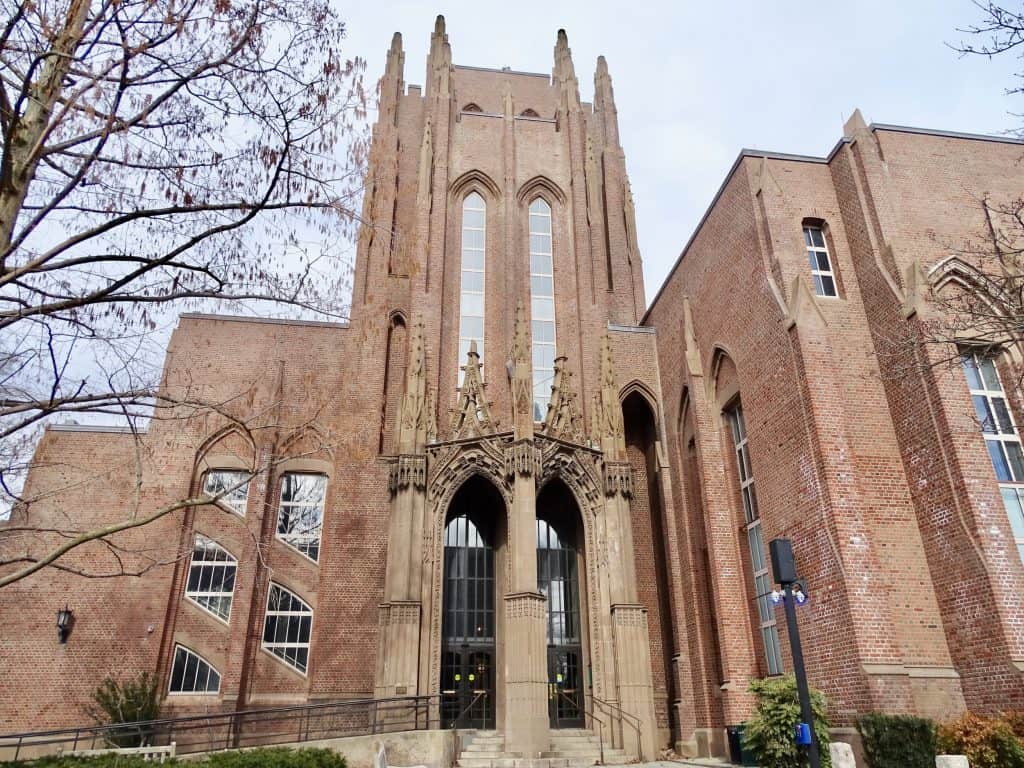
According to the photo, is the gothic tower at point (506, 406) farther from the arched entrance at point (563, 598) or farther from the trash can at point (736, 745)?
the trash can at point (736, 745)

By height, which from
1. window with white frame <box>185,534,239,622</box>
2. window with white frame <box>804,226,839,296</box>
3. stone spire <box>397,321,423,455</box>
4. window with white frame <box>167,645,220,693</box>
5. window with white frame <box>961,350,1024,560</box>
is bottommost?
window with white frame <box>167,645,220,693</box>

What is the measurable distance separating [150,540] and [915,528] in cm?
1917

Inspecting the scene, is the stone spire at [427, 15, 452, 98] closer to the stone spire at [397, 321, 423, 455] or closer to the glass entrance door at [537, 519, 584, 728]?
the stone spire at [397, 321, 423, 455]

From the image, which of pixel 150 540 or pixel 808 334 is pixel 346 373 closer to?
pixel 150 540

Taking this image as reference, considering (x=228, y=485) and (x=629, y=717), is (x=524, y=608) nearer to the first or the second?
(x=629, y=717)

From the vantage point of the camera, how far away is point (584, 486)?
19797mm

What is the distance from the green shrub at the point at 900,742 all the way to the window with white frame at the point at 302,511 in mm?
14399

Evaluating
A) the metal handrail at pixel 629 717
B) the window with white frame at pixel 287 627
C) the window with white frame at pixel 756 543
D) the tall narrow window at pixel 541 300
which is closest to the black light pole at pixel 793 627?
the window with white frame at pixel 756 543

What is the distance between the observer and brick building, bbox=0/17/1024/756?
14289 millimetres

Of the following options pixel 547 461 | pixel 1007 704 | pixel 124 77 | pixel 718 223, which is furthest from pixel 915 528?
pixel 124 77

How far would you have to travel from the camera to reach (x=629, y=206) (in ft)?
96.6

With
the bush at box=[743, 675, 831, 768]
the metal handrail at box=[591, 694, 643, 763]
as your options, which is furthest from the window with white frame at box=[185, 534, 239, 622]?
the bush at box=[743, 675, 831, 768]

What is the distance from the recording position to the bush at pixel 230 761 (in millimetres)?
9273

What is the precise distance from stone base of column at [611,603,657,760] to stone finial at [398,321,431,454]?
6.74 meters
